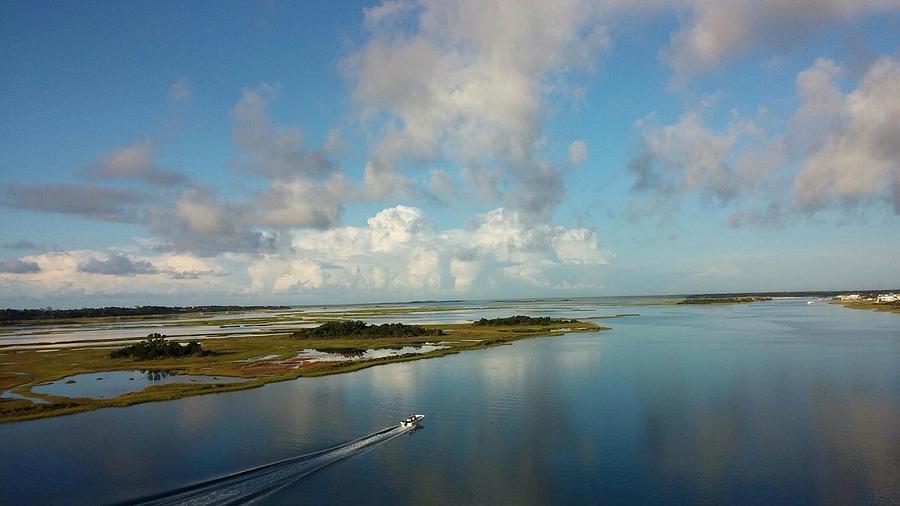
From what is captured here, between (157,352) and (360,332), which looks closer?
(157,352)

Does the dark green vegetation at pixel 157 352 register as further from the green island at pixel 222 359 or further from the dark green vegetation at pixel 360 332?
the dark green vegetation at pixel 360 332

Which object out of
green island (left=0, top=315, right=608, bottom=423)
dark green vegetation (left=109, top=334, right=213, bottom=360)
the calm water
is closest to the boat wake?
the calm water

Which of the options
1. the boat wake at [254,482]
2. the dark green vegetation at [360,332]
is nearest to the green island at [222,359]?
the dark green vegetation at [360,332]

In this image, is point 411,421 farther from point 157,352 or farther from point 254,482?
point 157,352

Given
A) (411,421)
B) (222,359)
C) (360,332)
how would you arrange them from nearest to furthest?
(411,421)
(222,359)
(360,332)

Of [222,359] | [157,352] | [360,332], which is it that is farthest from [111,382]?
[360,332]

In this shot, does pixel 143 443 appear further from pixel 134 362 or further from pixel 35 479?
pixel 134 362

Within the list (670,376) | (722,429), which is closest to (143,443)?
(722,429)

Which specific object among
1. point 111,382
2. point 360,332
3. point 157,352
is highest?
point 360,332
